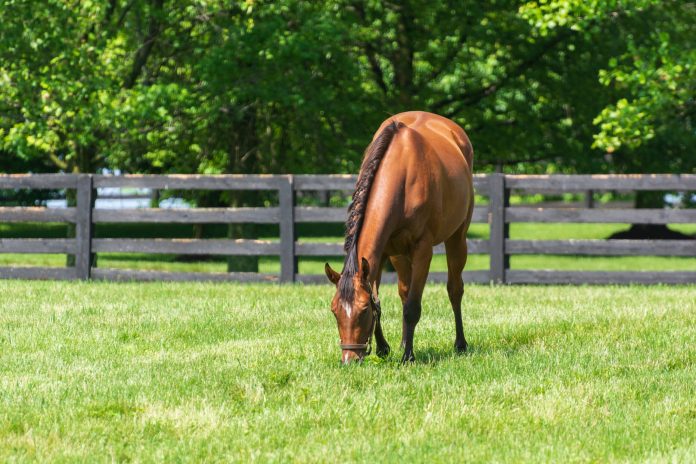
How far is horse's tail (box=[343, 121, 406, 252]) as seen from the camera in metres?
7.77

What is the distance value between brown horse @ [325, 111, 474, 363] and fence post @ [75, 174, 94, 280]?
766cm

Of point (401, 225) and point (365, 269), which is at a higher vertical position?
point (401, 225)

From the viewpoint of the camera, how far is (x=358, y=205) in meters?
7.87

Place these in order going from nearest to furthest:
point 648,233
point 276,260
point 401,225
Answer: point 401,225, point 276,260, point 648,233

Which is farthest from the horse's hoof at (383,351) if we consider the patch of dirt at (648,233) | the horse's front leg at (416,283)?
the patch of dirt at (648,233)

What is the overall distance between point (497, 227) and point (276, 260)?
12448 millimetres

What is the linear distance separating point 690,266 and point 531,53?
844 centimetres

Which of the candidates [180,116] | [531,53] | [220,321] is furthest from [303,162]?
[220,321]

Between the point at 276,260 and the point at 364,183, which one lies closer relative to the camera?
the point at 364,183

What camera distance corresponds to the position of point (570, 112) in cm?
2127

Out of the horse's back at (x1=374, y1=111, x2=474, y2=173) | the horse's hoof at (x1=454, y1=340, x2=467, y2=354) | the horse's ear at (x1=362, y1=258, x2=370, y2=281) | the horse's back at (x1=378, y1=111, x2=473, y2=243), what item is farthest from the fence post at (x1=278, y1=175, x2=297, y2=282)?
the horse's ear at (x1=362, y1=258, x2=370, y2=281)

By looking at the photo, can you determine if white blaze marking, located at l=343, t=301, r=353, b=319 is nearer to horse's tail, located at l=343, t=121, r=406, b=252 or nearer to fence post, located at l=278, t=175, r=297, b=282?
horse's tail, located at l=343, t=121, r=406, b=252

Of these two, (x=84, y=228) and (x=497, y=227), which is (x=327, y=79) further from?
(x=84, y=228)

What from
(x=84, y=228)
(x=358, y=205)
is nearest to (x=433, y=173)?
(x=358, y=205)
